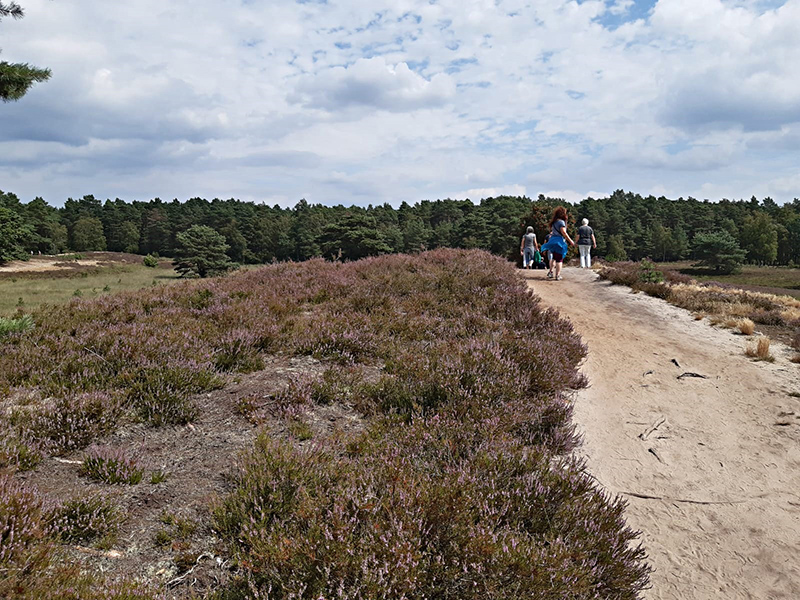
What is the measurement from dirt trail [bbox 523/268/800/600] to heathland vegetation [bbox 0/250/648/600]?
43 centimetres

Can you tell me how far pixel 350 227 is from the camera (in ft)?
219

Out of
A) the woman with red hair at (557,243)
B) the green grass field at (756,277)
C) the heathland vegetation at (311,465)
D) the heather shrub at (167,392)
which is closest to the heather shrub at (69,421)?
the heathland vegetation at (311,465)

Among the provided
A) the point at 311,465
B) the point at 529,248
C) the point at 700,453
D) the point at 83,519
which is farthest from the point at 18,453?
the point at 529,248

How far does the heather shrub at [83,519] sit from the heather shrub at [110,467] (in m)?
0.42

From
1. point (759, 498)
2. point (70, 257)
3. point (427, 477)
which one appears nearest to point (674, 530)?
point (759, 498)

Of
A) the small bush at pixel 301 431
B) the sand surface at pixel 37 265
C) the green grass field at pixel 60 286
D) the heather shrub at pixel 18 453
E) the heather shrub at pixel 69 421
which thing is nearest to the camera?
the heather shrub at pixel 18 453

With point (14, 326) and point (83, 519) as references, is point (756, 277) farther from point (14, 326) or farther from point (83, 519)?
point (83, 519)

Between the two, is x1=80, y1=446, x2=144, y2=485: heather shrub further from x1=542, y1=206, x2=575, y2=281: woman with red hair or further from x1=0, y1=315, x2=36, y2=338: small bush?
x1=542, y1=206, x2=575, y2=281: woman with red hair

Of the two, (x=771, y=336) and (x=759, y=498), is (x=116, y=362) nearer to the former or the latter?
(x=759, y=498)

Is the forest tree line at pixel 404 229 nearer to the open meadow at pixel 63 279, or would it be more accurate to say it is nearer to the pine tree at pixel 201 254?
the open meadow at pixel 63 279

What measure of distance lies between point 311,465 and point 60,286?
44239mm

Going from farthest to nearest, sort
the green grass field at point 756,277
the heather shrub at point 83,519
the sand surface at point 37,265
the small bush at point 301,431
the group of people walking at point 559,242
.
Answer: the green grass field at point 756,277 < the sand surface at point 37,265 < the group of people walking at point 559,242 < the small bush at point 301,431 < the heather shrub at point 83,519

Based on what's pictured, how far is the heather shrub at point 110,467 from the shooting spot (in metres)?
Answer: 3.46

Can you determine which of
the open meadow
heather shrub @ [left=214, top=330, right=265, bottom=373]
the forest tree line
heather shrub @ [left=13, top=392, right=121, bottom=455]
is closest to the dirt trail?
heather shrub @ [left=214, top=330, right=265, bottom=373]
